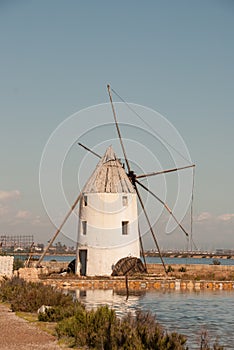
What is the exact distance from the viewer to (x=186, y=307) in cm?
2342

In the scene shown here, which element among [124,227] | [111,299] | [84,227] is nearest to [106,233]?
[124,227]

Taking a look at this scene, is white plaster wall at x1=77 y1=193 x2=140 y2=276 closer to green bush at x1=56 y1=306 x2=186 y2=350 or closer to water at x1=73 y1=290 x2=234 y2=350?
water at x1=73 y1=290 x2=234 y2=350

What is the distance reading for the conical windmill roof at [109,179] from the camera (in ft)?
121

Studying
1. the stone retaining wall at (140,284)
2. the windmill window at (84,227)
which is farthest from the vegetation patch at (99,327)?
the windmill window at (84,227)

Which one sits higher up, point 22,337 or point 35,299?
point 35,299

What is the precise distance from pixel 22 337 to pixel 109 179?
25.4 metres

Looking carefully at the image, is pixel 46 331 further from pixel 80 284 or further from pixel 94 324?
pixel 80 284

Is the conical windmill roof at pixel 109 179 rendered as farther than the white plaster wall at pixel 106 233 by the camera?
Yes

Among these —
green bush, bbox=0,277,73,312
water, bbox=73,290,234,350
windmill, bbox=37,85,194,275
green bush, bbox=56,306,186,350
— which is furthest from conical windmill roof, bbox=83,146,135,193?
green bush, bbox=56,306,186,350

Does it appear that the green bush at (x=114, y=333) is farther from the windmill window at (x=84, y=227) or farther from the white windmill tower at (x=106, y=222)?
the windmill window at (x=84, y=227)

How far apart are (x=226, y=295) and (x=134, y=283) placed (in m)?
5.44

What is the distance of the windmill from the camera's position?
36156mm

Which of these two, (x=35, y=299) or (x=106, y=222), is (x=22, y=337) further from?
(x=106, y=222)

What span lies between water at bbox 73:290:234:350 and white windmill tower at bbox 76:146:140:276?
6.11 m
